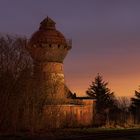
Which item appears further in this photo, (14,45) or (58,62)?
(58,62)

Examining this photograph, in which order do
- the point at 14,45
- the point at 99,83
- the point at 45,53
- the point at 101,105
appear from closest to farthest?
1. the point at 14,45
2. the point at 45,53
3. the point at 101,105
4. the point at 99,83

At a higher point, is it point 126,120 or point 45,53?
point 45,53

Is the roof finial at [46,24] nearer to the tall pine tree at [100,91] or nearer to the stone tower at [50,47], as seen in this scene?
the stone tower at [50,47]

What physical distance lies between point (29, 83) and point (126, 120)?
13.3 meters

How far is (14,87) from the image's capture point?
3381 centimetres

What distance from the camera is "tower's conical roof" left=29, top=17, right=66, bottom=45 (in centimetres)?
5344

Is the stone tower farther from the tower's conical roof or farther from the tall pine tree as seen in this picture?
the tall pine tree

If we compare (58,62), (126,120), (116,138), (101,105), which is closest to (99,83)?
(101,105)

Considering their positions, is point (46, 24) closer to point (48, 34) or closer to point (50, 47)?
point (48, 34)

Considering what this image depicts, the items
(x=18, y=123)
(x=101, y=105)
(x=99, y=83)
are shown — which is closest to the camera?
(x=18, y=123)

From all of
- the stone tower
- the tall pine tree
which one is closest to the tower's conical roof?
the stone tower

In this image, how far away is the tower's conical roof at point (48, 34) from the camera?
53.4 m

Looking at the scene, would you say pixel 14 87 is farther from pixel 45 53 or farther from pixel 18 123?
pixel 45 53

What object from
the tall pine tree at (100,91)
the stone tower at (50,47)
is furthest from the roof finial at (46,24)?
the tall pine tree at (100,91)
